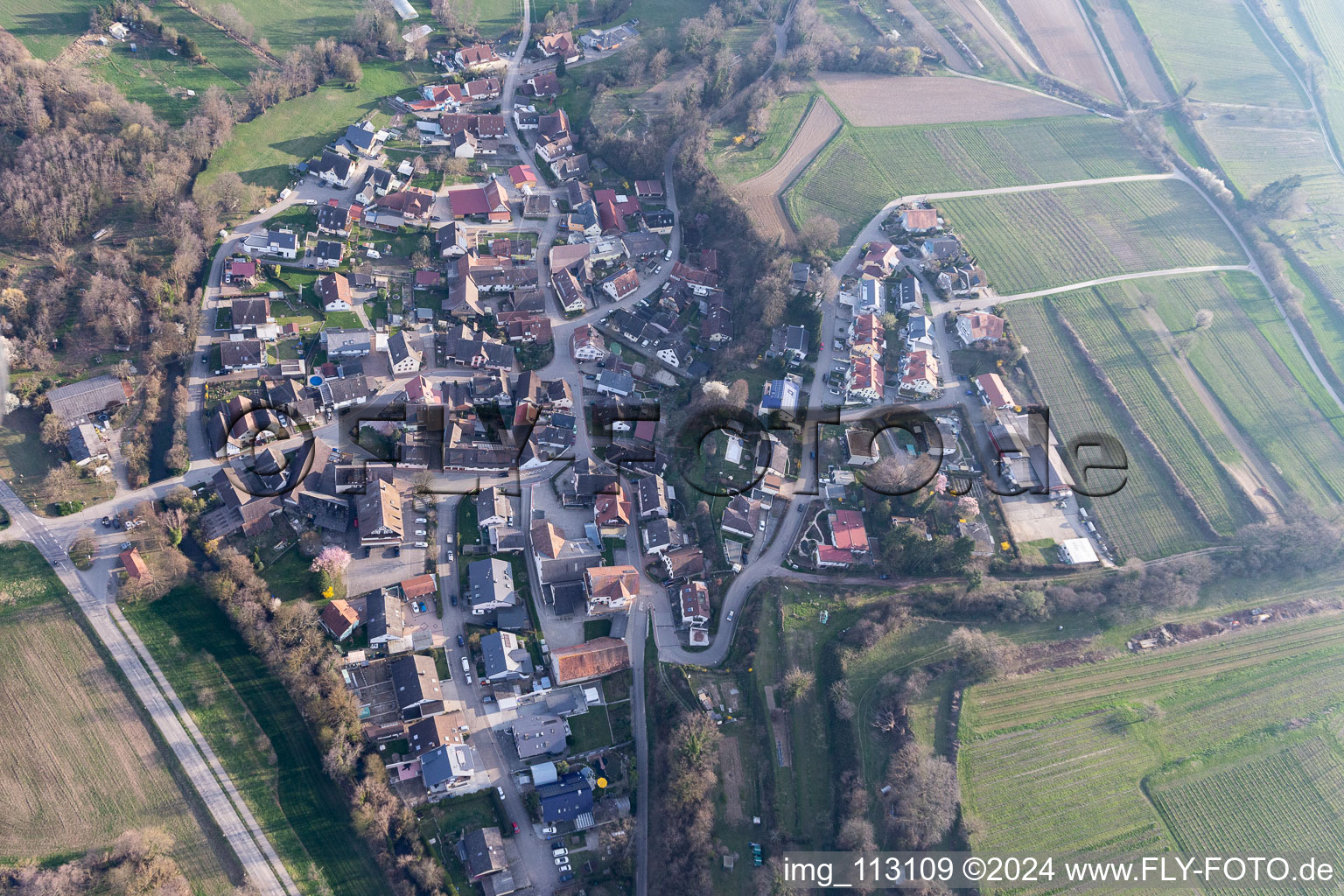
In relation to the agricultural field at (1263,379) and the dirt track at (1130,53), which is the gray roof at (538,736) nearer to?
the agricultural field at (1263,379)

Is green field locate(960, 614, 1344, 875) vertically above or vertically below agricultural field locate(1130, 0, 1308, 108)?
below

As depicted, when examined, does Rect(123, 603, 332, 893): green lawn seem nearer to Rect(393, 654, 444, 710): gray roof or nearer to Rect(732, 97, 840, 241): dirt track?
Rect(393, 654, 444, 710): gray roof

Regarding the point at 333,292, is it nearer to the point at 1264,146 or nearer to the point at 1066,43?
the point at 1066,43

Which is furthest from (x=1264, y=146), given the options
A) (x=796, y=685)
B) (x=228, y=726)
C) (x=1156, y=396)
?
(x=228, y=726)

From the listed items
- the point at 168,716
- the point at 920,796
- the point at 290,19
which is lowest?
the point at 920,796

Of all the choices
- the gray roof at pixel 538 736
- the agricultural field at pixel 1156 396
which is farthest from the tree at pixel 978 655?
the gray roof at pixel 538 736

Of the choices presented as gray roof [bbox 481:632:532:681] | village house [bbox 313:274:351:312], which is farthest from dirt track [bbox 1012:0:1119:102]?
gray roof [bbox 481:632:532:681]

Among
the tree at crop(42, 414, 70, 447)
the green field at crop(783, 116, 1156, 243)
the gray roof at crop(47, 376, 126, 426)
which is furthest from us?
the green field at crop(783, 116, 1156, 243)
